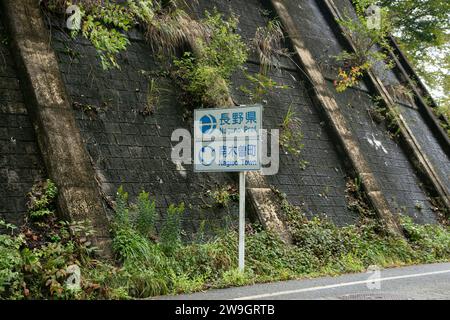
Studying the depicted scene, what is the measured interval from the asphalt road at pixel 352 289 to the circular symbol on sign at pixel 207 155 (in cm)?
196

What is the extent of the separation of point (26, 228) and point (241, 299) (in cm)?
302

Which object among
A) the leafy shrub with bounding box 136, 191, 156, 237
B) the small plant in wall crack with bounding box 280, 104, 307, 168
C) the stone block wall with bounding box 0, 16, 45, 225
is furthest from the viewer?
the small plant in wall crack with bounding box 280, 104, 307, 168

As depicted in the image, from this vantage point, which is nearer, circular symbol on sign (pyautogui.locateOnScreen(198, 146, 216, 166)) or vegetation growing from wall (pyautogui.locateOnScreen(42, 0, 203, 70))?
circular symbol on sign (pyautogui.locateOnScreen(198, 146, 216, 166))

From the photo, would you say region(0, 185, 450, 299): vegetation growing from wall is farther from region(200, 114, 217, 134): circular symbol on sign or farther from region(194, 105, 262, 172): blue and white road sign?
region(200, 114, 217, 134): circular symbol on sign

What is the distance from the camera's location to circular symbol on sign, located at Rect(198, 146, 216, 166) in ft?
29.9

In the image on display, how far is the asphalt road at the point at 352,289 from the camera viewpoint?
23.9ft

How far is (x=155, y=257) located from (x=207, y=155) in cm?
177

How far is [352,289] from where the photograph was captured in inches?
319

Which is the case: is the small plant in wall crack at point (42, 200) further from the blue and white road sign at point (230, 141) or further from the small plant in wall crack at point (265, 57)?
the small plant in wall crack at point (265, 57)

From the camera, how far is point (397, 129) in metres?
18.2

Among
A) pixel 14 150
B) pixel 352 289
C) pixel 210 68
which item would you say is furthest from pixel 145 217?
pixel 210 68

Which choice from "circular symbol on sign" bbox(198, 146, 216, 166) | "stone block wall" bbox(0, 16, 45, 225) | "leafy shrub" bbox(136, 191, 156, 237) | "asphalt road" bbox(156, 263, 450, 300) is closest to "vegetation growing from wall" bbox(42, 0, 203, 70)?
"stone block wall" bbox(0, 16, 45, 225)

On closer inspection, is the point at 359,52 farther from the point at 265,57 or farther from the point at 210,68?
the point at 210,68

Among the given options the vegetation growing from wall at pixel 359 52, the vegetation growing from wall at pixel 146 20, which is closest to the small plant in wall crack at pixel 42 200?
the vegetation growing from wall at pixel 146 20
